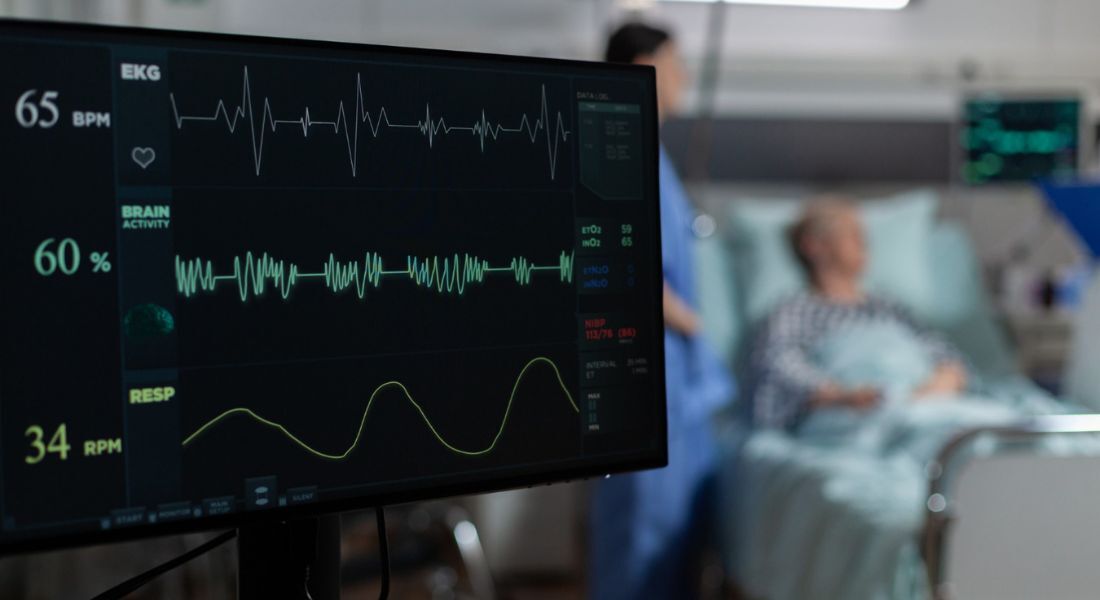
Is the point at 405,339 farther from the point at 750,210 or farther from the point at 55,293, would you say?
the point at 750,210

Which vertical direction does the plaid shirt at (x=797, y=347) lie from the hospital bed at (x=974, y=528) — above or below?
above

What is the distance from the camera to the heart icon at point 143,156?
0.74 meters

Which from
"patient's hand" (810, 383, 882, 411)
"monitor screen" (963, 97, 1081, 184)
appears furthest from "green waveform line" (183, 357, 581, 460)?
"monitor screen" (963, 97, 1081, 184)

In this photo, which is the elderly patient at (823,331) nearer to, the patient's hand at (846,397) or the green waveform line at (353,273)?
the patient's hand at (846,397)

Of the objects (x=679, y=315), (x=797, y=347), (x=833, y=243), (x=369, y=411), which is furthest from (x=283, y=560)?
(x=833, y=243)

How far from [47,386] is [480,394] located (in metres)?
0.32

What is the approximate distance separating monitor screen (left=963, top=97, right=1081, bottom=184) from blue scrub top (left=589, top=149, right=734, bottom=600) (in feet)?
4.78

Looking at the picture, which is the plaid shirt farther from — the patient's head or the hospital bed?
the hospital bed

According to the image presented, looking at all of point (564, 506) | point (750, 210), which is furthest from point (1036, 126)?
point (564, 506)

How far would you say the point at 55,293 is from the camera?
27.9 inches

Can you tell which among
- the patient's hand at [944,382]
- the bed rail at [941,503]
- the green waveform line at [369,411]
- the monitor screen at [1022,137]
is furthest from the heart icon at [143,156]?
the monitor screen at [1022,137]

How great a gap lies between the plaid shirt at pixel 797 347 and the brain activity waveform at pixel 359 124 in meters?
1.88

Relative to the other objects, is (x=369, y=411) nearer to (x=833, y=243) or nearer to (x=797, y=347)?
(x=797, y=347)

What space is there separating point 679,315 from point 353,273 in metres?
1.42
